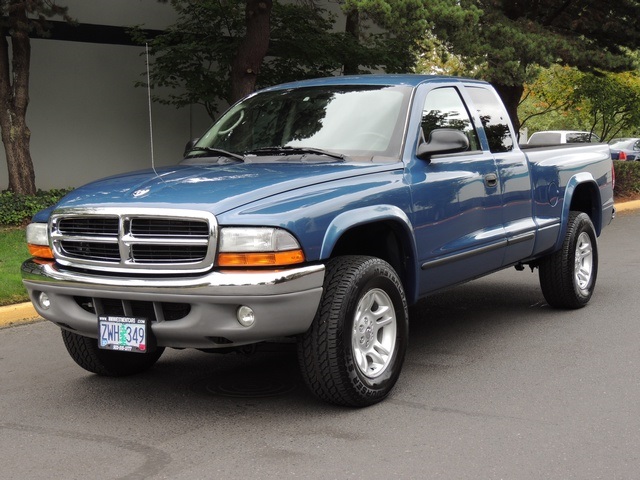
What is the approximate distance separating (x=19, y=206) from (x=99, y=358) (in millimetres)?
8378

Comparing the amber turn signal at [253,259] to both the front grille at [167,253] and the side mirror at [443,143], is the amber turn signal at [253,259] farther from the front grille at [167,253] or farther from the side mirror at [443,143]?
the side mirror at [443,143]

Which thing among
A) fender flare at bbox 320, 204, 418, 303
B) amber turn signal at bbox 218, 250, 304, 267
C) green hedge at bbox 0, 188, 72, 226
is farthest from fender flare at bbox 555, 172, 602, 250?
green hedge at bbox 0, 188, 72, 226

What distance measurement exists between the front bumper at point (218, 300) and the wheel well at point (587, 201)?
14.2ft

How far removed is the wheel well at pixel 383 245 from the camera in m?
5.77

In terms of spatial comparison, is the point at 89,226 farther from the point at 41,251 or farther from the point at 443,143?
the point at 443,143

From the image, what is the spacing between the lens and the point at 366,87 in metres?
6.59

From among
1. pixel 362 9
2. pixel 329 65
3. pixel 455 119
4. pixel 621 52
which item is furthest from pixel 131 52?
pixel 455 119

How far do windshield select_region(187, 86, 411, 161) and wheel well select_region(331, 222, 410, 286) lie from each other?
1.55 ft

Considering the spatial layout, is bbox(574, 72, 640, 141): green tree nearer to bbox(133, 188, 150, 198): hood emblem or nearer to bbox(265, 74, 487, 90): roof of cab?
bbox(265, 74, 487, 90): roof of cab

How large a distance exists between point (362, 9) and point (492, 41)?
383cm

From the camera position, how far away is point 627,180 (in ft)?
68.3

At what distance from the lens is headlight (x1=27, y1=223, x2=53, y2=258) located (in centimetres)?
557

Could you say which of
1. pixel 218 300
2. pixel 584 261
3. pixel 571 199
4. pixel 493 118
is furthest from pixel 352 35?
pixel 218 300

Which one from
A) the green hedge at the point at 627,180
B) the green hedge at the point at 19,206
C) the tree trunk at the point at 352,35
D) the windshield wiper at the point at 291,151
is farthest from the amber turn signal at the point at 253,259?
the green hedge at the point at 627,180
